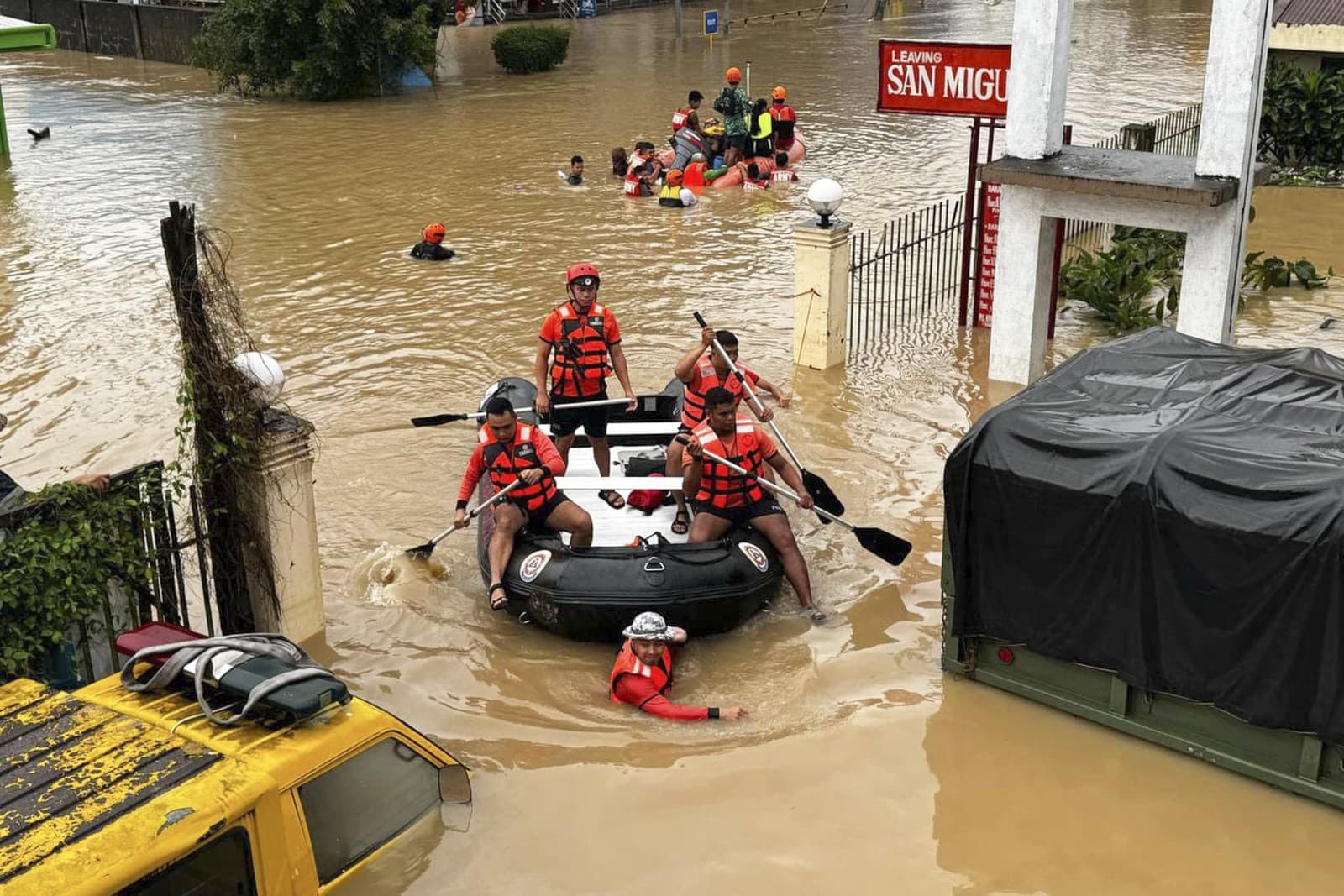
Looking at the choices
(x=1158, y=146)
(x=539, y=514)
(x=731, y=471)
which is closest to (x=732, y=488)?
(x=731, y=471)

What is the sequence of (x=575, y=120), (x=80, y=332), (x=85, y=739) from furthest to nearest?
(x=575, y=120) → (x=80, y=332) → (x=85, y=739)

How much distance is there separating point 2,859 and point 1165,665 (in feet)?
19.1

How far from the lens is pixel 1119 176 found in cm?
1262

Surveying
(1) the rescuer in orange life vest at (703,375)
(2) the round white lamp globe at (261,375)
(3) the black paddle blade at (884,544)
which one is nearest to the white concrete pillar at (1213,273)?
(3) the black paddle blade at (884,544)

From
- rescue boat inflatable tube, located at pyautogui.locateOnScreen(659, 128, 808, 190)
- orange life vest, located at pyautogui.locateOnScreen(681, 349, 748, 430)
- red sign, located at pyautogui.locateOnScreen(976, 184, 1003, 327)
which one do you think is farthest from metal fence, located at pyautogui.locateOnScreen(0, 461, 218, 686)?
Answer: rescue boat inflatable tube, located at pyautogui.locateOnScreen(659, 128, 808, 190)

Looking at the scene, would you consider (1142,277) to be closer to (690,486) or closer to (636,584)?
(690,486)

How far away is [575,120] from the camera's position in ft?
101

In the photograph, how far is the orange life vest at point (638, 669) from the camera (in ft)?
28.0

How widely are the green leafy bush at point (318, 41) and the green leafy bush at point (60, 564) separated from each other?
26.6 meters

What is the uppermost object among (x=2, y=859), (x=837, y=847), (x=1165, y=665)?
(x=2, y=859)

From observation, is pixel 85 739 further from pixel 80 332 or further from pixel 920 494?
pixel 80 332

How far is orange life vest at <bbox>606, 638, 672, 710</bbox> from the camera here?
8539mm

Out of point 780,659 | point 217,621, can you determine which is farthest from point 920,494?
point 217,621

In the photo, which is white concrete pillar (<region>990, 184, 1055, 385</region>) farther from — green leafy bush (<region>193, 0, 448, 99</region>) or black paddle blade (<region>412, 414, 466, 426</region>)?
green leafy bush (<region>193, 0, 448, 99</region>)
